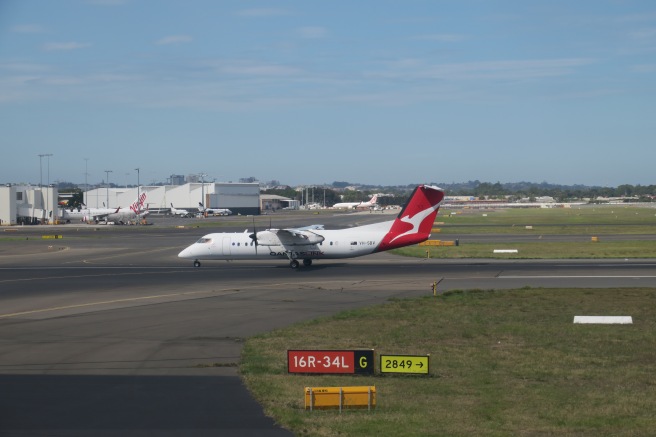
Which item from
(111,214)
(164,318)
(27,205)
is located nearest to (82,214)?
(27,205)

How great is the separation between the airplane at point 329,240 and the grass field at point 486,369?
43.6 ft

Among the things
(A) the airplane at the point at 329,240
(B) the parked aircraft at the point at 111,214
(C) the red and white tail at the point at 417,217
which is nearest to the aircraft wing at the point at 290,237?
(A) the airplane at the point at 329,240

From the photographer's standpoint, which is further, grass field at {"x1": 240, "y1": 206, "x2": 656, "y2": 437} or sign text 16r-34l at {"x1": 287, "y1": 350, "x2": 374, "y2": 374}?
sign text 16r-34l at {"x1": 287, "y1": 350, "x2": 374, "y2": 374}

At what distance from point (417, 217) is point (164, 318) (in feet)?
70.8

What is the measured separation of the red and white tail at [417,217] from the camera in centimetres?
4591

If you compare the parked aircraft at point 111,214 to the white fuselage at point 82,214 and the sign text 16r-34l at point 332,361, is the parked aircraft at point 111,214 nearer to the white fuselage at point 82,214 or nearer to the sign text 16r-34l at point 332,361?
the white fuselage at point 82,214

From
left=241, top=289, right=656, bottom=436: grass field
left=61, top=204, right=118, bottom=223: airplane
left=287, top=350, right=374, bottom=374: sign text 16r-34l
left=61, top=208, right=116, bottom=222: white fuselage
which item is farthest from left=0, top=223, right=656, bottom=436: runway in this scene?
left=61, top=208, right=116, bottom=222: white fuselage

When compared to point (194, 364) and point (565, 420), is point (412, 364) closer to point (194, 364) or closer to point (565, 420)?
point (565, 420)

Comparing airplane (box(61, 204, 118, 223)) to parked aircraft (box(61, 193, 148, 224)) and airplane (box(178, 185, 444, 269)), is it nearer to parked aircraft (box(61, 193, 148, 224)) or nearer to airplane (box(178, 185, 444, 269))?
parked aircraft (box(61, 193, 148, 224))

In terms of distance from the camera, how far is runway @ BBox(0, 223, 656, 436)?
15141 millimetres

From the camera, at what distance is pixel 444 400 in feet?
54.0

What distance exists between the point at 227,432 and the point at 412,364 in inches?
261

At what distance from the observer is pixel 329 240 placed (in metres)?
48.5

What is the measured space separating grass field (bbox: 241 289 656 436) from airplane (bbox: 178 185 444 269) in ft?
43.6
